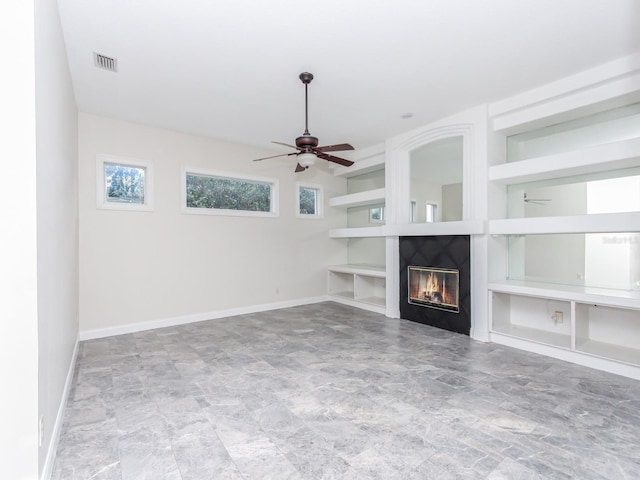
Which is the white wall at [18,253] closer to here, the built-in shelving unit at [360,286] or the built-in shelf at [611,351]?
the built-in shelf at [611,351]

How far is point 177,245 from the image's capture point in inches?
205

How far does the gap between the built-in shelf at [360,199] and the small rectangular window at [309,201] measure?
303mm

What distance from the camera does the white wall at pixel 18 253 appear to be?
5.02 ft

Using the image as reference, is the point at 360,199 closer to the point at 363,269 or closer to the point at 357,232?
the point at 357,232

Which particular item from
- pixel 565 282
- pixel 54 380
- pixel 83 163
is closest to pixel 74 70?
pixel 83 163

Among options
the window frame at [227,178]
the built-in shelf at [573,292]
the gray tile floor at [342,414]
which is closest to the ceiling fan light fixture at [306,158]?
the gray tile floor at [342,414]

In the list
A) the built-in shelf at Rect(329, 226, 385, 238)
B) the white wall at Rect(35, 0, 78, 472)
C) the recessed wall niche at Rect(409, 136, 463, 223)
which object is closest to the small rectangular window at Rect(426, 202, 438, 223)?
the recessed wall niche at Rect(409, 136, 463, 223)

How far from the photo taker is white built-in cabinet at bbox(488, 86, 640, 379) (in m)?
3.37

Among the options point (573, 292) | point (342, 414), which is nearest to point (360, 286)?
point (573, 292)

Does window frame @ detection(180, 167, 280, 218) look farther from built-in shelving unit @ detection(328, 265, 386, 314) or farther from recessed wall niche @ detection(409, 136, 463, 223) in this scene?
recessed wall niche @ detection(409, 136, 463, 223)

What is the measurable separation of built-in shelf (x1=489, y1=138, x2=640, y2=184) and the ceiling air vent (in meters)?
4.56

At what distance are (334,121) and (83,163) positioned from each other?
11.8ft

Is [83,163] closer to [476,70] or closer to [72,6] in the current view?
[72,6]

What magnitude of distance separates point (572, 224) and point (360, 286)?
150 inches
